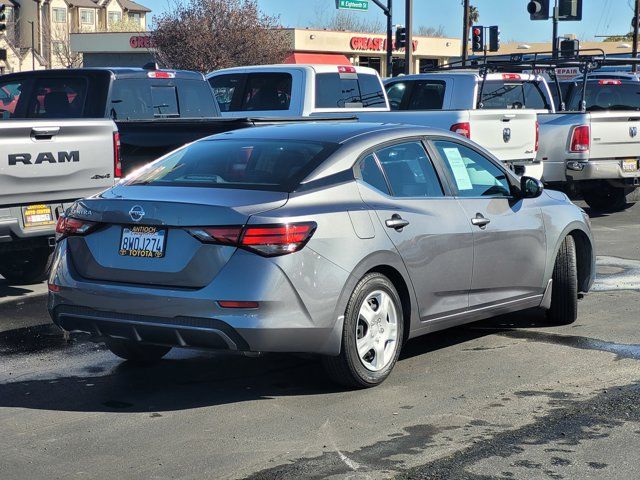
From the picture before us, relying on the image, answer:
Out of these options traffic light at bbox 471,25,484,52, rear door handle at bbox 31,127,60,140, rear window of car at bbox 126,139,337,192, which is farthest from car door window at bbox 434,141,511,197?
traffic light at bbox 471,25,484,52

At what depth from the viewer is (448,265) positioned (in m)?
7.23

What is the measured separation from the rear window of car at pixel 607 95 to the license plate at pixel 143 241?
14693mm

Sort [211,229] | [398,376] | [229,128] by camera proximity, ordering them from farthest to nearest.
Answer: [229,128] < [398,376] < [211,229]

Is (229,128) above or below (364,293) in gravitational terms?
above

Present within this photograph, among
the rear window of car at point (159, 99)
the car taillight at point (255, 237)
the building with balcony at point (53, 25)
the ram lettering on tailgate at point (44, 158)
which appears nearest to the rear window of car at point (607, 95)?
the rear window of car at point (159, 99)

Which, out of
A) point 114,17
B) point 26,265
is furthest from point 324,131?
point 114,17

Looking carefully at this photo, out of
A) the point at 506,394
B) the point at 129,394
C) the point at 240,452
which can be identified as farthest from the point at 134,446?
the point at 506,394

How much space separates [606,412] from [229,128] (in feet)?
17.5

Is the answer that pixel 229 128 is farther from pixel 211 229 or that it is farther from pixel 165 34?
pixel 165 34

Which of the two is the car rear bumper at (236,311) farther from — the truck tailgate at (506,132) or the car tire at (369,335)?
the truck tailgate at (506,132)

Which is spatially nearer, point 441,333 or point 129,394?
point 129,394

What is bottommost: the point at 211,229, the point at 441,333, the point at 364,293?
the point at 441,333

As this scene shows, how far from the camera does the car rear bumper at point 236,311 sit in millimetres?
6035

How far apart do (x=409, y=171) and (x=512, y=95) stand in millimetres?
10913
